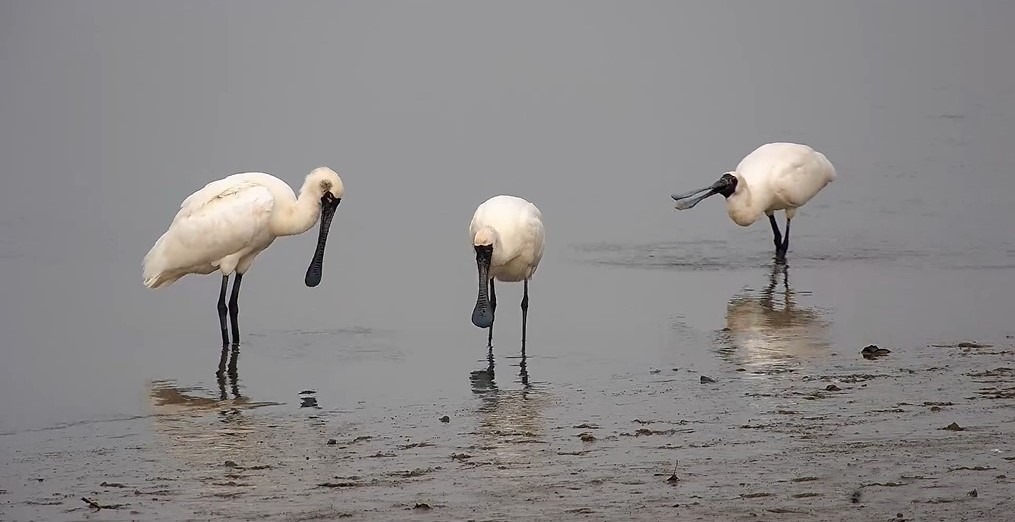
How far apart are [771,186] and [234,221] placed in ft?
18.4

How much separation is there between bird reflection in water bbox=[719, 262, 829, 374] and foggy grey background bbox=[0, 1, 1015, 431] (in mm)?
256

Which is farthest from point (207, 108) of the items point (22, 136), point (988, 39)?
point (988, 39)

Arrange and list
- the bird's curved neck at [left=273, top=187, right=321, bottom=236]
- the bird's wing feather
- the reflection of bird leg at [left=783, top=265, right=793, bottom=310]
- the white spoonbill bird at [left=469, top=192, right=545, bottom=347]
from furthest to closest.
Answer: the reflection of bird leg at [left=783, top=265, right=793, bottom=310], the bird's curved neck at [left=273, top=187, right=321, bottom=236], the bird's wing feather, the white spoonbill bird at [left=469, top=192, right=545, bottom=347]

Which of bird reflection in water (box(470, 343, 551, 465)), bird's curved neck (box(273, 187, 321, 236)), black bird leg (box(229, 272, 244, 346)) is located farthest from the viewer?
bird's curved neck (box(273, 187, 321, 236))

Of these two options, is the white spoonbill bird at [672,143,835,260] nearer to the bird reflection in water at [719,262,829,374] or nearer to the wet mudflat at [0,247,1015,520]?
the bird reflection in water at [719,262,829,374]

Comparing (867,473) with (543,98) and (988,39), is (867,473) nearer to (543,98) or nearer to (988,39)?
(543,98)

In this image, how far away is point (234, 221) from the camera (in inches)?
443

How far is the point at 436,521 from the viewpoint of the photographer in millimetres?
6191

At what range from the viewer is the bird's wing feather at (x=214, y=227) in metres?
11.3

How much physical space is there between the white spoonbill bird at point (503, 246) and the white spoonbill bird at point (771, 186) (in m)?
3.80

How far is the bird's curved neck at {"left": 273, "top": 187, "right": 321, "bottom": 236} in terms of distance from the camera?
11.4 metres

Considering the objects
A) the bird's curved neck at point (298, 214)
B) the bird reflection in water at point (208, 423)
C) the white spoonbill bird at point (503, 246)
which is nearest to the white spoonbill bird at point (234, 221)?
the bird's curved neck at point (298, 214)

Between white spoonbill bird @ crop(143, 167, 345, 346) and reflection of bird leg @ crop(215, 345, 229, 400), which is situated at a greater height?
white spoonbill bird @ crop(143, 167, 345, 346)

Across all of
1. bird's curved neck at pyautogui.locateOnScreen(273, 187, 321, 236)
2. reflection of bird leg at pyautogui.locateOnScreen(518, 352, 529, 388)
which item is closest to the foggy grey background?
reflection of bird leg at pyautogui.locateOnScreen(518, 352, 529, 388)
